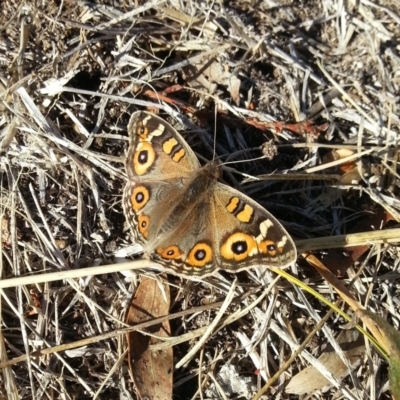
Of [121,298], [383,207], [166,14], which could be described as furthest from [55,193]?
[383,207]

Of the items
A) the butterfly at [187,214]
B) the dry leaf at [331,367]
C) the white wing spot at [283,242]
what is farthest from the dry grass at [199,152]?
the white wing spot at [283,242]

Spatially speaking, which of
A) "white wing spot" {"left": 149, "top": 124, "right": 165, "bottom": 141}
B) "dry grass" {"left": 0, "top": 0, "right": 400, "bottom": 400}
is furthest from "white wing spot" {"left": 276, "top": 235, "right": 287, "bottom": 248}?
"white wing spot" {"left": 149, "top": 124, "right": 165, "bottom": 141}

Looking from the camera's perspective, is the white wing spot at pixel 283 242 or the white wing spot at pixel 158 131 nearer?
the white wing spot at pixel 283 242

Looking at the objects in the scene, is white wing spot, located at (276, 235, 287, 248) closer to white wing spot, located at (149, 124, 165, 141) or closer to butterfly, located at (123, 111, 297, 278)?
butterfly, located at (123, 111, 297, 278)

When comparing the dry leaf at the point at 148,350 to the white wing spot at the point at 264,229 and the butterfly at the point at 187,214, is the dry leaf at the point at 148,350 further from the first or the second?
the white wing spot at the point at 264,229

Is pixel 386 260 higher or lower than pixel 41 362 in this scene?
higher

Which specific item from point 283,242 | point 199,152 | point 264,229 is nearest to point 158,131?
point 199,152

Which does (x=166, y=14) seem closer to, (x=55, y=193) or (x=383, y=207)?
(x=55, y=193)
